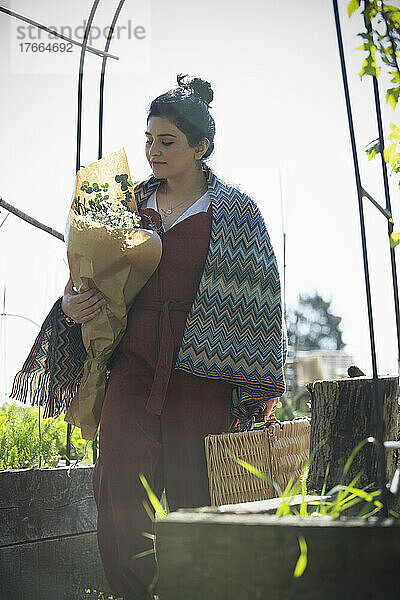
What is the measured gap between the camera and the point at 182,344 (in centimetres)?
245

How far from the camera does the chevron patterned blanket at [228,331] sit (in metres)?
2.47

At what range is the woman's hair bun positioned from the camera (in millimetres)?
2672

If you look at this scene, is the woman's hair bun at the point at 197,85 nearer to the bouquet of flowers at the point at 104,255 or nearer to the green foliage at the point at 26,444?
the bouquet of flowers at the point at 104,255

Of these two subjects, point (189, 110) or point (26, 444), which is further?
point (26, 444)

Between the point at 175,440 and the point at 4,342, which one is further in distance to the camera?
the point at 4,342

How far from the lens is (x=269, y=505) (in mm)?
1448

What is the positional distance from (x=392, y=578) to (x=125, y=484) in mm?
1350

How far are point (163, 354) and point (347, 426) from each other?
631mm

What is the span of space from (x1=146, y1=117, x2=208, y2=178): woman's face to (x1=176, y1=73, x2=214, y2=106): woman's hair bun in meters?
0.21

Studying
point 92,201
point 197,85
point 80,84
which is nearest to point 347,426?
point 92,201

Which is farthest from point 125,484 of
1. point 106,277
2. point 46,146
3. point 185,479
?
point 46,146

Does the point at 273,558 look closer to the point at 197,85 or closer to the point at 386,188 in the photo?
the point at 386,188

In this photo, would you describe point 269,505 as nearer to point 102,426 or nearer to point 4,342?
point 102,426

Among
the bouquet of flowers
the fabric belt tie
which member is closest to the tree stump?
the fabric belt tie
